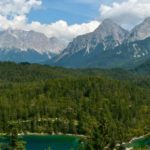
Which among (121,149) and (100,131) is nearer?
(100,131)

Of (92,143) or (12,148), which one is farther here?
(92,143)

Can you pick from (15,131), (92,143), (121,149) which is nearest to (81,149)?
(92,143)

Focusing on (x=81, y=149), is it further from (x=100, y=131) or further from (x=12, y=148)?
(x=12, y=148)

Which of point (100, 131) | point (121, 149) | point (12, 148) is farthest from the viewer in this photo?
point (121, 149)

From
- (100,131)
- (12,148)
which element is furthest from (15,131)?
(100,131)

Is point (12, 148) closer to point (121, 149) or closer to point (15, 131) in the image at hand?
point (15, 131)

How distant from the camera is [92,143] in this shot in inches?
3819

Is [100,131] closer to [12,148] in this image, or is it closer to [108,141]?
[108,141]

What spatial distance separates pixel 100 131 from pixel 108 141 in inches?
99.7

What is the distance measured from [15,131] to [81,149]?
1808 cm

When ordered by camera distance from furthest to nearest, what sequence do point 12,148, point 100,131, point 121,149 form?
point 121,149
point 100,131
point 12,148

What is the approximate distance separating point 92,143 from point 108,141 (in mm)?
4458

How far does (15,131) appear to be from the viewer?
280ft

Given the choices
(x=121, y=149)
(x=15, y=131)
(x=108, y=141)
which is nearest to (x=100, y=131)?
(x=108, y=141)
